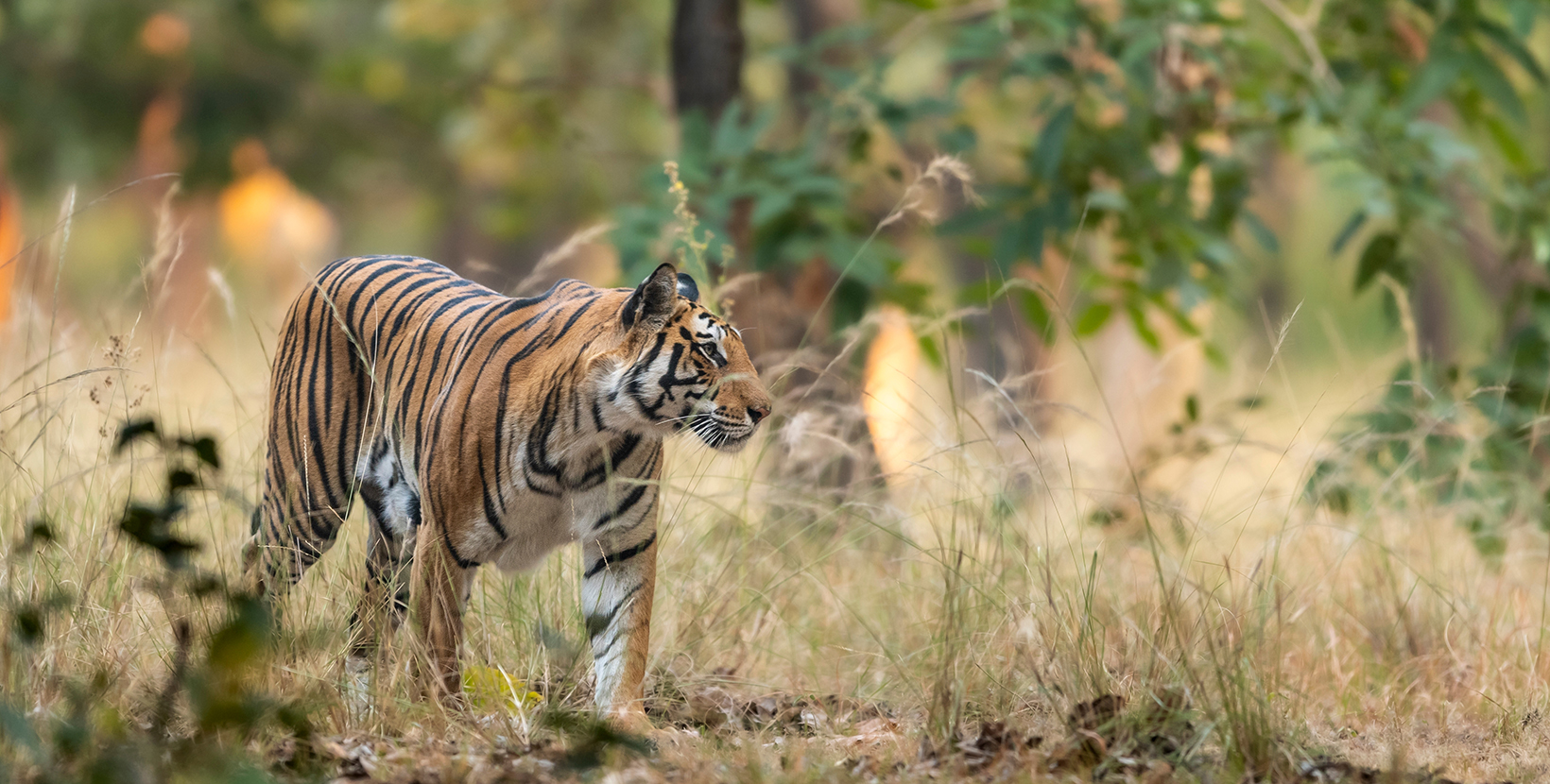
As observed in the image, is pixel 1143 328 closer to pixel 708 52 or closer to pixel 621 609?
pixel 708 52

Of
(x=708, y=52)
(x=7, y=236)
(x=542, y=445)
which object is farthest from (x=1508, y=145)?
(x=7, y=236)

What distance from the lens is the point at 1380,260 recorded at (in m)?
5.52

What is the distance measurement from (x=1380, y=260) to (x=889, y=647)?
323cm

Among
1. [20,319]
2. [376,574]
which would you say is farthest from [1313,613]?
[20,319]

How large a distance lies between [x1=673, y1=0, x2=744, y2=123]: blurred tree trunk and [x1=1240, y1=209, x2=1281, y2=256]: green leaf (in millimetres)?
2230

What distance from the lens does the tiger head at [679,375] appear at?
3.18 m

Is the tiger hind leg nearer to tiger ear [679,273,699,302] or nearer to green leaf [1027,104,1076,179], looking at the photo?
tiger ear [679,273,699,302]

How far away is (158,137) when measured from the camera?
11.6 metres

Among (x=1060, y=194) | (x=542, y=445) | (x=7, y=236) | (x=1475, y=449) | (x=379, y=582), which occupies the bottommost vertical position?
(x=1475, y=449)

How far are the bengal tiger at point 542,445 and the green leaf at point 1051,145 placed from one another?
2.10m

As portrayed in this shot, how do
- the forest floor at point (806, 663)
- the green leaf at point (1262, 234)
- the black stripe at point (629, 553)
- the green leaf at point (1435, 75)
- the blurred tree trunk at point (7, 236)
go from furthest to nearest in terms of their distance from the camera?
the blurred tree trunk at point (7, 236), the green leaf at point (1262, 234), the green leaf at point (1435, 75), the black stripe at point (629, 553), the forest floor at point (806, 663)

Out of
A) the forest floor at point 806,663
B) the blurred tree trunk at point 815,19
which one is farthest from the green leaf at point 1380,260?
the blurred tree trunk at point 815,19

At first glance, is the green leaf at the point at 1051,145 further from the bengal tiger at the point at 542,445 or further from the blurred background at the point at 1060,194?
the bengal tiger at the point at 542,445

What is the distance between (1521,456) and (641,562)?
3.87 meters
